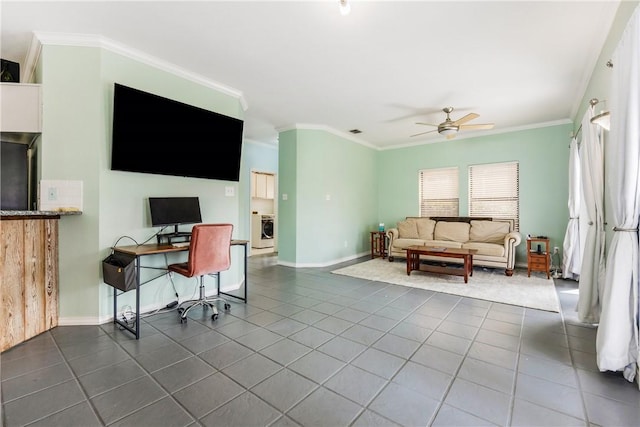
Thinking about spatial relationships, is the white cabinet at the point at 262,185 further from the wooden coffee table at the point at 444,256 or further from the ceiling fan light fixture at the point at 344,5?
the ceiling fan light fixture at the point at 344,5

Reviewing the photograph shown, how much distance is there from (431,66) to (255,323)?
3.50 meters

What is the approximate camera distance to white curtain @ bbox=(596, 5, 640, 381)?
6.10ft

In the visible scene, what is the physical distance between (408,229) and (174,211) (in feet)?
16.0

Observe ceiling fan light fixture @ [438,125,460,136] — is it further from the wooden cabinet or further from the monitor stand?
the wooden cabinet

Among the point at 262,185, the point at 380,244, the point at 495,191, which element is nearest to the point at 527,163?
the point at 495,191

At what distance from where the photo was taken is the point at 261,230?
768 cm

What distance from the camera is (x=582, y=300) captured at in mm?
2840

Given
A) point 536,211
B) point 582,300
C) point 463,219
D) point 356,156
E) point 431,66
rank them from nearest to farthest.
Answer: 1. point 582,300
2. point 431,66
3. point 536,211
4. point 463,219
5. point 356,156

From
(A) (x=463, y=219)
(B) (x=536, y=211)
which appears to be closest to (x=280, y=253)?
(A) (x=463, y=219)

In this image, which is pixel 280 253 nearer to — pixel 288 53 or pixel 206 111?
pixel 206 111

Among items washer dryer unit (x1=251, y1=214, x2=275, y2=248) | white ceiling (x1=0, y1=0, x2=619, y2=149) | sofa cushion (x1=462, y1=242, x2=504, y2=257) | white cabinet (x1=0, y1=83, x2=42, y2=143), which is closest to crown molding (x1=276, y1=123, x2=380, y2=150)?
white ceiling (x1=0, y1=0, x2=619, y2=149)

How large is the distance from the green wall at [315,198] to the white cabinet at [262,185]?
175 centimetres

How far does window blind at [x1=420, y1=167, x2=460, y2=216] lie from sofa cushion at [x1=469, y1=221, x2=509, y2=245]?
784 mm

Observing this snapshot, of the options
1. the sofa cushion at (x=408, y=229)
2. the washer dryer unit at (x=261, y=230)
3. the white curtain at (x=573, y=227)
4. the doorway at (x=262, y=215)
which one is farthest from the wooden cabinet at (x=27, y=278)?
the white curtain at (x=573, y=227)
